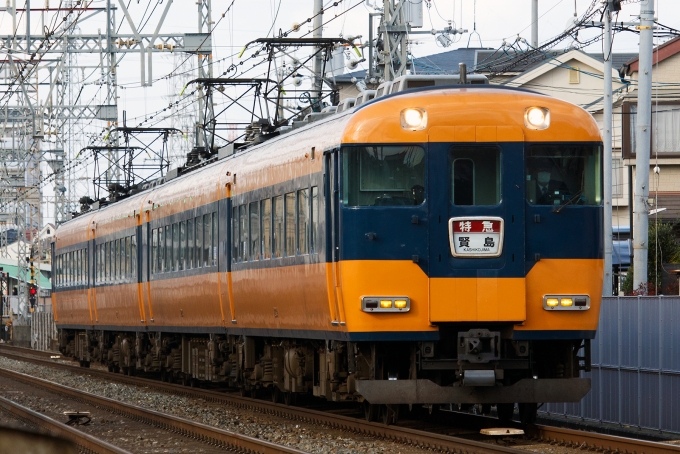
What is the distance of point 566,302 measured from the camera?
1005 centimetres

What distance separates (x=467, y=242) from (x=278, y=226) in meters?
3.08

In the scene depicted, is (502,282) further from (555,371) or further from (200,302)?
(200,302)

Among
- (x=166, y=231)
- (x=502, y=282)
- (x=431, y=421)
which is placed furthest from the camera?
(x=166, y=231)

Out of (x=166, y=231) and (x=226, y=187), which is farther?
(x=166, y=231)

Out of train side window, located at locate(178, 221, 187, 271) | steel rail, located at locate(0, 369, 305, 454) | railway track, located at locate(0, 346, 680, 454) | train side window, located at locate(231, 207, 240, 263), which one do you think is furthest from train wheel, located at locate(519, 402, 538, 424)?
train side window, located at locate(178, 221, 187, 271)

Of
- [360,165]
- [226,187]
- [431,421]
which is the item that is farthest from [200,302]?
[360,165]

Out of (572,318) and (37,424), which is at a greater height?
(572,318)

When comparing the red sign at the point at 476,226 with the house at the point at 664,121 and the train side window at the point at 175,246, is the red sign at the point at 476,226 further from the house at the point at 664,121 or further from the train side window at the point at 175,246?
the house at the point at 664,121

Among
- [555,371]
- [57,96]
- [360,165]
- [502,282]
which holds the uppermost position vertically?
[57,96]

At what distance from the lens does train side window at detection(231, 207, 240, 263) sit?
14.6 meters

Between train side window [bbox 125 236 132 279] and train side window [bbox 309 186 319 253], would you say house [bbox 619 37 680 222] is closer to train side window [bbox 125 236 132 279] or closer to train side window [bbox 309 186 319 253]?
train side window [bbox 125 236 132 279]

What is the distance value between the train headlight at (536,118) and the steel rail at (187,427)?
336 cm

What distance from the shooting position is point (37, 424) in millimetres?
13500

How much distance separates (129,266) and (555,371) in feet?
41.5
